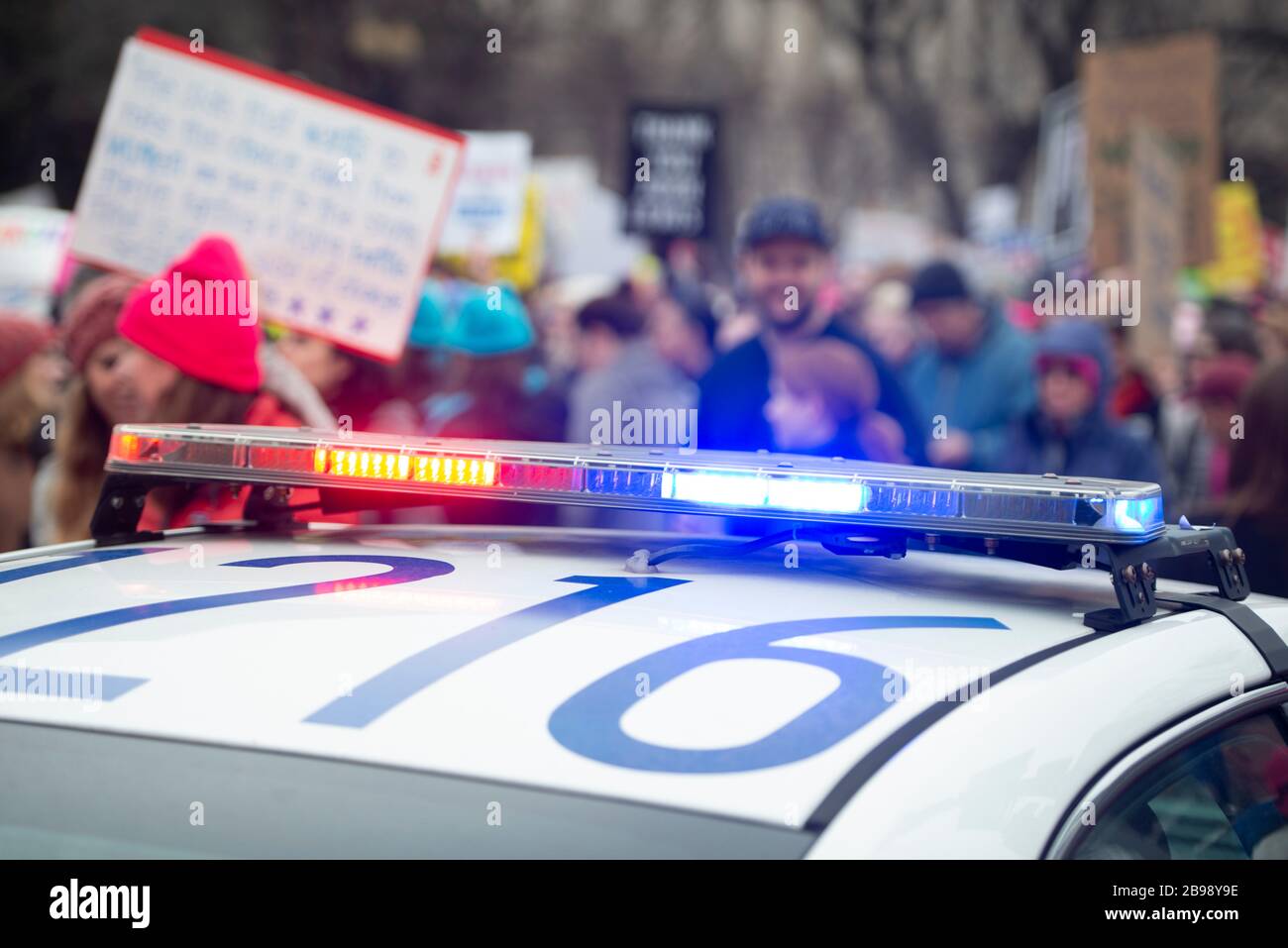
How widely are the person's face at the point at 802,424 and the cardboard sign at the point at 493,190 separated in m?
6.32

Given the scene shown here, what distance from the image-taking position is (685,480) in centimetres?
190

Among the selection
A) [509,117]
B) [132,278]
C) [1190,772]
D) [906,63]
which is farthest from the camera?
[509,117]

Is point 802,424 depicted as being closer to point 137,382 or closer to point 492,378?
point 492,378

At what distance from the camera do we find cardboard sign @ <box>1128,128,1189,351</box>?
311 inches

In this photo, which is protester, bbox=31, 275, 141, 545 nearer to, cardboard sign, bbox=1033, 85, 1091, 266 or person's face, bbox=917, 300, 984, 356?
person's face, bbox=917, 300, 984, 356

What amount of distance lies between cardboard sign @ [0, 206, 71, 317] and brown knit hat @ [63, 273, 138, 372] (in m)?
5.02

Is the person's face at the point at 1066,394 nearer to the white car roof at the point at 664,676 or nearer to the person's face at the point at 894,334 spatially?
the person's face at the point at 894,334

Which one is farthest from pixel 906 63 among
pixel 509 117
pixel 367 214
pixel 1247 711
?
pixel 1247 711

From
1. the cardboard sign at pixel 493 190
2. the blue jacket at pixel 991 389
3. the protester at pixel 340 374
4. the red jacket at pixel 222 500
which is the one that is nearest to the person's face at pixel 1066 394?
the blue jacket at pixel 991 389

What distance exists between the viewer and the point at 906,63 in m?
29.0

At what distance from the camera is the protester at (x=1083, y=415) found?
6.57m
